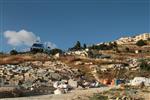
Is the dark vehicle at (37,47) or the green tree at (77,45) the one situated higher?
the green tree at (77,45)

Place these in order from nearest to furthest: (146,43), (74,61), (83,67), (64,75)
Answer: (64,75) < (83,67) < (74,61) < (146,43)

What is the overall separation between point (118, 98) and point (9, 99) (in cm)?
628

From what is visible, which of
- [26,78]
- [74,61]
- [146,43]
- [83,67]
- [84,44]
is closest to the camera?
[26,78]

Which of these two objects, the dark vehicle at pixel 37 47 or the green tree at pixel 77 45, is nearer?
the dark vehicle at pixel 37 47

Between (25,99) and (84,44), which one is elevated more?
Result: (84,44)

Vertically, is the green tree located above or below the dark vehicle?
above

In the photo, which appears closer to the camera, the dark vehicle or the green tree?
the dark vehicle

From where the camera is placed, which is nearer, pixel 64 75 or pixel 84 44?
pixel 64 75

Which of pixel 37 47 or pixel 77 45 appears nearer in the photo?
pixel 37 47

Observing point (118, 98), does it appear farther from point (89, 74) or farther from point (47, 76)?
point (89, 74)

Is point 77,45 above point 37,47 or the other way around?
above

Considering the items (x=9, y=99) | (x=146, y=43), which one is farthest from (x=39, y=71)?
(x=146, y=43)

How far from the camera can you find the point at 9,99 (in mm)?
22359

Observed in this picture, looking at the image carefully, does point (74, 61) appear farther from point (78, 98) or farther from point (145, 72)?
point (78, 98)
